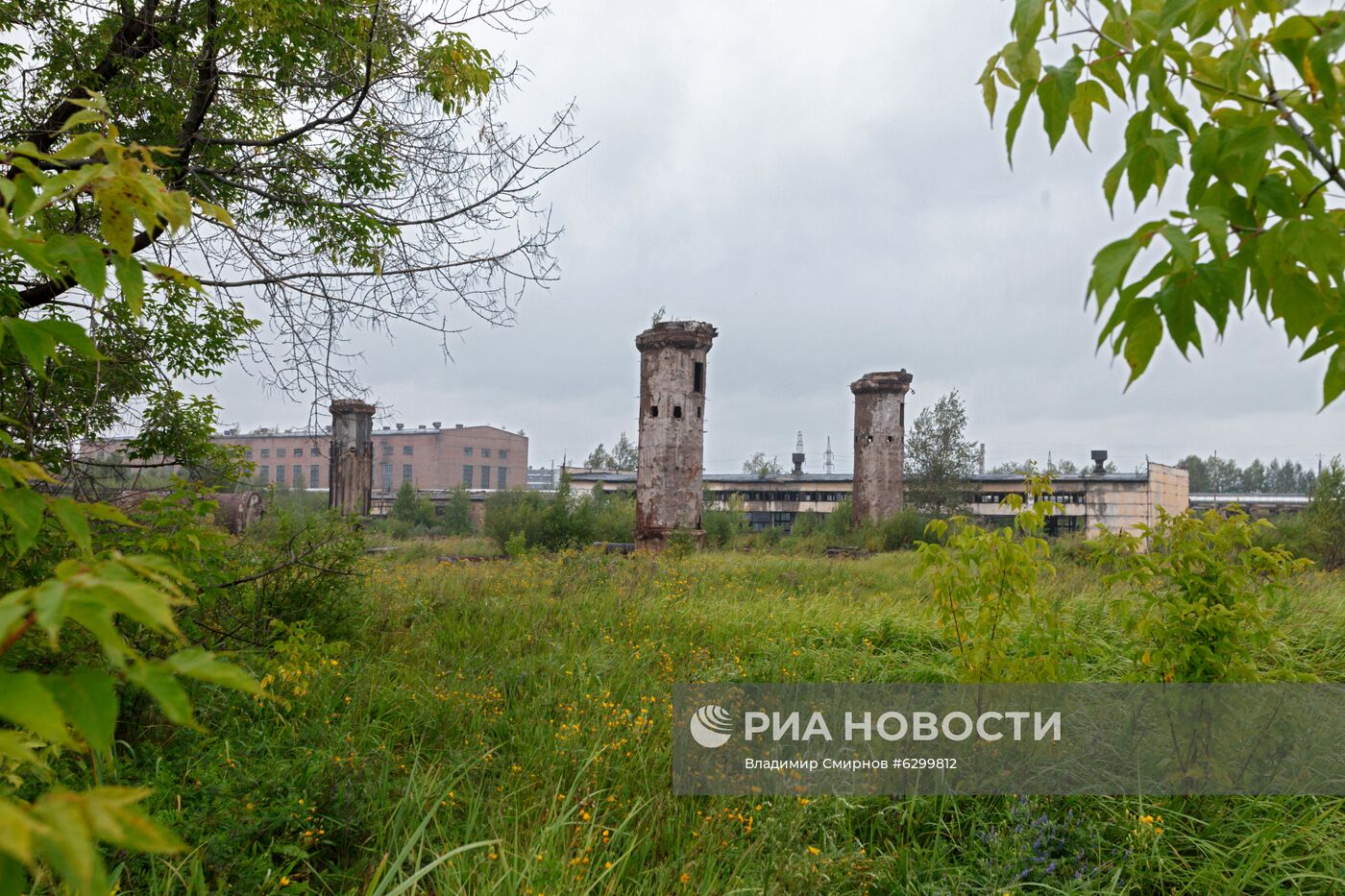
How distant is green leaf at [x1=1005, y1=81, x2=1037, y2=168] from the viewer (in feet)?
4.33

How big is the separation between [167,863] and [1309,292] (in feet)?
10.9

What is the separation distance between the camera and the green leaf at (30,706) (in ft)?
2.44

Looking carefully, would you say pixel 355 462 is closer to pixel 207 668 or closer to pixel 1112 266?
pixel 207 668

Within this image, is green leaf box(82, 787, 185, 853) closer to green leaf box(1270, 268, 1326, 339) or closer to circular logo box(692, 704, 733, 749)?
green leaf box(1270, 268, 1326, 339)

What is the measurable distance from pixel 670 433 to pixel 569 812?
10815 millimetres

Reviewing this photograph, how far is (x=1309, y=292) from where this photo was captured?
115 centimetres

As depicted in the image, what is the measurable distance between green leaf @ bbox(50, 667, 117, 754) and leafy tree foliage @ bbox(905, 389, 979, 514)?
81.1 feet

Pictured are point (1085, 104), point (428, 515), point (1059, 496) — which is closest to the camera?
point (1085, 104)

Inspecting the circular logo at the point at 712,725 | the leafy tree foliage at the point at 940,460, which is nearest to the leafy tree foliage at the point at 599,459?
the leafy tree foliage at the point at 940,460

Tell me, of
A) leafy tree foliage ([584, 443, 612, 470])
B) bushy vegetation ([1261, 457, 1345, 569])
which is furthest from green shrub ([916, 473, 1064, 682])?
leafy tree foliage ([584, 443, 612, 470])

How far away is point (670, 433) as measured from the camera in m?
13.7

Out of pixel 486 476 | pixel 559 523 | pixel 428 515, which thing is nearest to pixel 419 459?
pixel 486 476

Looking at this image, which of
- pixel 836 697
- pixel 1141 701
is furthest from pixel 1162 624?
pixel 836 697

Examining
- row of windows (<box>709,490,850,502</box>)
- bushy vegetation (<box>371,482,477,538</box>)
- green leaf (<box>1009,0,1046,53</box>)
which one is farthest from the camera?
row of windows (<box>709,490,850,502</box>)
